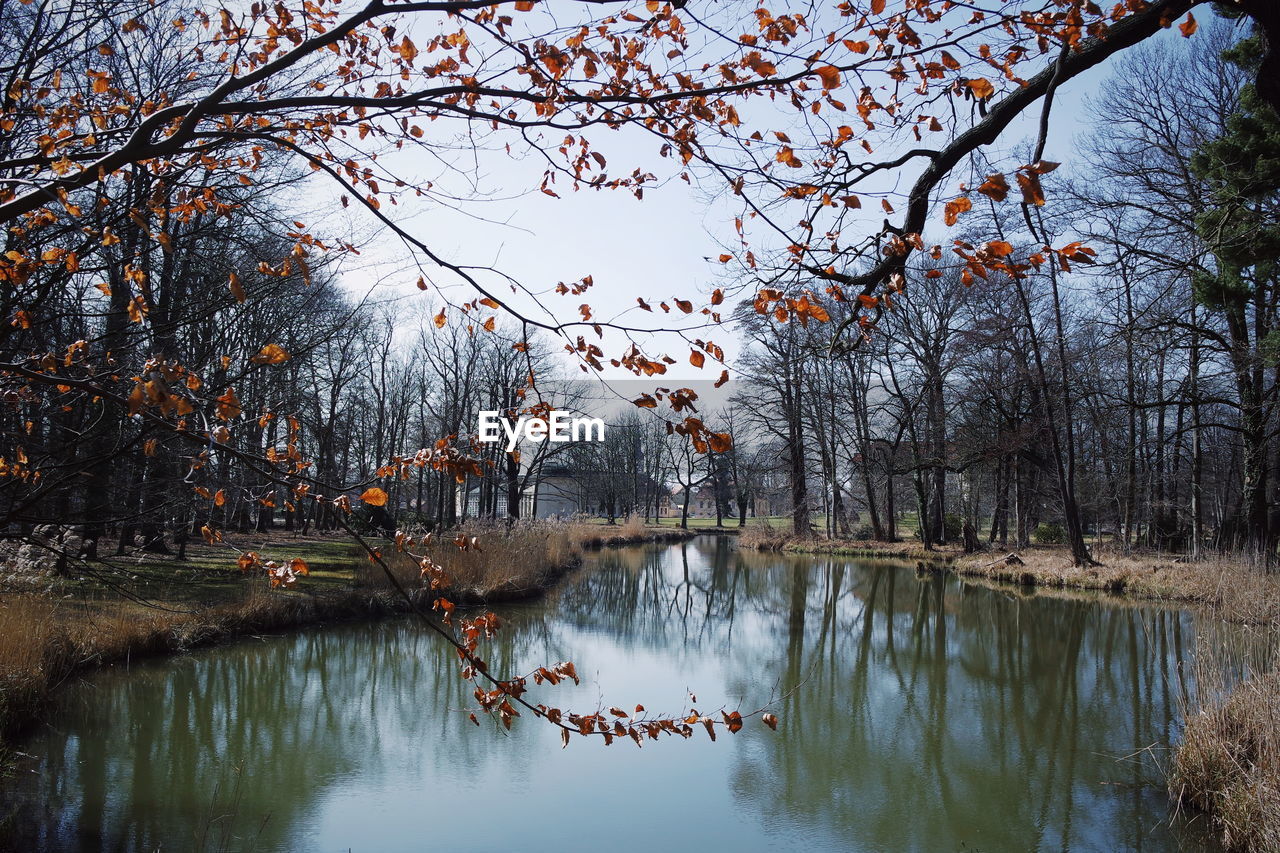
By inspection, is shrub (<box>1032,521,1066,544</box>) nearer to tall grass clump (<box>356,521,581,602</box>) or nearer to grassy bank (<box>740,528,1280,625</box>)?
grassy bank (<box>740,528,1280,625</box>)

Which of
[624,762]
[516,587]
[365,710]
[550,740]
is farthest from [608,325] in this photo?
[516,587]

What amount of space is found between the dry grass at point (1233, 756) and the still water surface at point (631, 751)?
0.28 metres

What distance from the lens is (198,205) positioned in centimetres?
367

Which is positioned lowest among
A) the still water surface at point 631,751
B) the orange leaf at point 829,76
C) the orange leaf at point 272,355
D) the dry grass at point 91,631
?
the still water surface at point 631,751

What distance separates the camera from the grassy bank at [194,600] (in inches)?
266

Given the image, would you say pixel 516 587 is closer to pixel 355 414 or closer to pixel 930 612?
pixel 930 612

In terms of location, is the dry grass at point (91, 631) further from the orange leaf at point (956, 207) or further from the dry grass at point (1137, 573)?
the dry grass at point (1137, 573)

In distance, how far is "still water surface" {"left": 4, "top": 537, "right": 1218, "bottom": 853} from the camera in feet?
17.9

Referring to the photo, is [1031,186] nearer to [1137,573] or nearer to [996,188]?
[996,188]

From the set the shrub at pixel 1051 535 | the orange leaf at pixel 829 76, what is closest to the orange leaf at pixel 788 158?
the orange leaf at pixel 829 76

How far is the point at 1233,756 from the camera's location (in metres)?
5.12

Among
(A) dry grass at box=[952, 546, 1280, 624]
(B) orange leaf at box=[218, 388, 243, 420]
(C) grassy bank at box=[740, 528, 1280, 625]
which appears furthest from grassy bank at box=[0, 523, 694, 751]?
(A) dry grass at box=[952, 546, 1280, 624]

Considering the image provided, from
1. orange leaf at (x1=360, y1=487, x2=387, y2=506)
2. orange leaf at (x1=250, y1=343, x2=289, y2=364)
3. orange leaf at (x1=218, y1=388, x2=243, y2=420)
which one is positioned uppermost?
orange leaf at (x1=250, y1=343, x2=289, y2=364)

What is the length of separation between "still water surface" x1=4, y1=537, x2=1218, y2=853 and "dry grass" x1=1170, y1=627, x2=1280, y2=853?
28 cm
